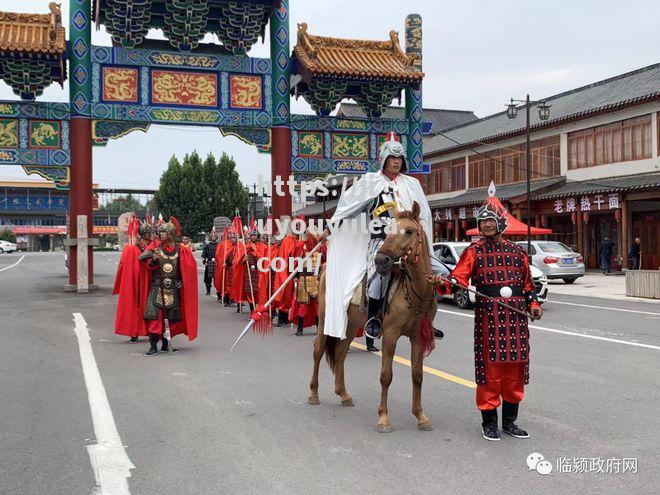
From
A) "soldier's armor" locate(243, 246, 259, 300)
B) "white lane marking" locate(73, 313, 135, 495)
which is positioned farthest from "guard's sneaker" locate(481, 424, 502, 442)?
"soldier's armor" locate(243, 246, 259, 300)

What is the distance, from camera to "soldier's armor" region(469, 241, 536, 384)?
5230mm

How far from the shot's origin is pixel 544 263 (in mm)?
24000

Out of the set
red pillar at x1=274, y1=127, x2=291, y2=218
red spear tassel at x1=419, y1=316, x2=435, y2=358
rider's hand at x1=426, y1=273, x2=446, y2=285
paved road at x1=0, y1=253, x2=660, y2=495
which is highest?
red pillar at x1=274, y1=127, x2=291, y2=218

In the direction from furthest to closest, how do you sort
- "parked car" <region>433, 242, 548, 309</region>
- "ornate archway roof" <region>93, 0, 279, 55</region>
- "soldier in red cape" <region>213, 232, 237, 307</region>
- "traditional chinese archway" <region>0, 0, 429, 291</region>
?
"ornate archway roof" <region>93, 0, 279, 55</region>, "traditional chinese archway" <region>0, 0, 429, 291</region>, "soldier in red cape" <region>213, 232, 237, 307</region>, "parked car" <region>433, 242, 548, 309</region>

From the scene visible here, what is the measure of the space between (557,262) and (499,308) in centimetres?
1969

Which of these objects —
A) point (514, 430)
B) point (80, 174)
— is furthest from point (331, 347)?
point (80, 174)

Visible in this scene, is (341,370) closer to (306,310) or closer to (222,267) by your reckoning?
(306,310)

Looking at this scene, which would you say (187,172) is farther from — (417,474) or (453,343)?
(417,474)

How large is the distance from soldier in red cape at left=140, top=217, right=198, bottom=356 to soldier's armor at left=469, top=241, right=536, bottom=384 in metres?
5.27

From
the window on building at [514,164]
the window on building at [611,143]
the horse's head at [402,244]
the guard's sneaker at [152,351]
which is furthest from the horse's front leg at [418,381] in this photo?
the window on building at [514,164]

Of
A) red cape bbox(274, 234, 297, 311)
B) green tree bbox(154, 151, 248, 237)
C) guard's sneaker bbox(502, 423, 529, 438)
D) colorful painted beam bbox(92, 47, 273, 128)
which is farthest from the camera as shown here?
green tree bbox(154, 151, 248, 237)

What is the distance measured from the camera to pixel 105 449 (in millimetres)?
4961

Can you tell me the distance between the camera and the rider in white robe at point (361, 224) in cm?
598

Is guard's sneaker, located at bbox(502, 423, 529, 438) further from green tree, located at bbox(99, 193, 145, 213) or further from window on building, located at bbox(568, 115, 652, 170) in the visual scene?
green tree, located at bbox(99, 193, 145, 213)
